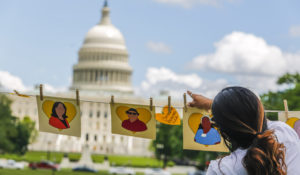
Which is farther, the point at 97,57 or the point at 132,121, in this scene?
the point at 97,57

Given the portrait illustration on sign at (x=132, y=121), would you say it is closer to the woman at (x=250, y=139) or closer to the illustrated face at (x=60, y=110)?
the illustrated face at (x=60, y=110)

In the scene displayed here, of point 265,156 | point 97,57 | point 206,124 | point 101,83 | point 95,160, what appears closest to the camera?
point 265,156

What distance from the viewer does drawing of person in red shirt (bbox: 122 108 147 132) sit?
6629 millimetres

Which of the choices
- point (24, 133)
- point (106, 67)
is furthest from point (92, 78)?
point (24, 133)

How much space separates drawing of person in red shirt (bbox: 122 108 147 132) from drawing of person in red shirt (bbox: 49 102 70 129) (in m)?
0.72

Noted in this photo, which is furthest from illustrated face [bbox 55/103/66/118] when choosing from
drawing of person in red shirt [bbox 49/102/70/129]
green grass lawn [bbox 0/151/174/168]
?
green grass lawn [bbox 0/151/174/168]

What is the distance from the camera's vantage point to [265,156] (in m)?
2.61

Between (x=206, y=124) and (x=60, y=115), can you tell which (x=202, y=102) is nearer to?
(x=206, y=124)

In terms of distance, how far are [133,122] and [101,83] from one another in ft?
433

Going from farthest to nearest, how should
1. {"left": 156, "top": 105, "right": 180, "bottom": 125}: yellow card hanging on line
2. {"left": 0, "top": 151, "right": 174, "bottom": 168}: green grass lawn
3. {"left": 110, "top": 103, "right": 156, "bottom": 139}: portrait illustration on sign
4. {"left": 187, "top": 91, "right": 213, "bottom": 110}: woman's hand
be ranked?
{"left": 0, "top": 151, "right": 174, "bottom": 168}: green grass lawn
{"left": 156, "top": 105, "right": 180, "bottom": 125}: yellow card hanging on line
{"left": 110, "top": 103, "right": 156, "bottom": 139}: portrait illustration on sign
{"left": 187, "top": 91, "right": 213, "bottom": 110}: woman's hand

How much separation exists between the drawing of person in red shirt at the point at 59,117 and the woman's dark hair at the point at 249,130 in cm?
403

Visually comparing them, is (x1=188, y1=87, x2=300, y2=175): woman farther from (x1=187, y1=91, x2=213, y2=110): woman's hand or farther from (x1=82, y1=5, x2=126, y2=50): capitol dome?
(x1=82, y1=5, x2=126, y2=50): capitol dome

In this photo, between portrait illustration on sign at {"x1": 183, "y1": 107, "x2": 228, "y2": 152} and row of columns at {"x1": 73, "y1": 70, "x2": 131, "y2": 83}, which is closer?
portrait illustration on sign at {"x1": 183, "y1": 107, "x2": 228, "y2": 152}

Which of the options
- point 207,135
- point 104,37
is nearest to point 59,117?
point 207,135
